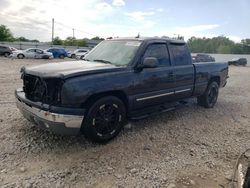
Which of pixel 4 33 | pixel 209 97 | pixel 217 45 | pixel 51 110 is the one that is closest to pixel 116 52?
pixel 51 110

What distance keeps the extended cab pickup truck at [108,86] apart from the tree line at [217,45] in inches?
3218

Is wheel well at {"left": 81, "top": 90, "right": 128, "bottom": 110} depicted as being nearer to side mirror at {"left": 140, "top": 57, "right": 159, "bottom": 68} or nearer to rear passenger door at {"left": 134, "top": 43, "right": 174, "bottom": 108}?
rear passenger door at {"left": 134, "top": 43, "right": 174, "bottom": 108}

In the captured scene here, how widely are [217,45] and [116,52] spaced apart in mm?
97998

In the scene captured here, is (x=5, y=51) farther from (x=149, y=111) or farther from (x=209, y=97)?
(x=149, y=111)

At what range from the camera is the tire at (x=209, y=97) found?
739 cm

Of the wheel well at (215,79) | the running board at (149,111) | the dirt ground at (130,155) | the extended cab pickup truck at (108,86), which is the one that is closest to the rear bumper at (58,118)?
the extended cab pickup truck at (108,86)

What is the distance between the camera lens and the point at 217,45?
9594 centimetres

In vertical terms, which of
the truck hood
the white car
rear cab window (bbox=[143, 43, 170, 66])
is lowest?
the white car

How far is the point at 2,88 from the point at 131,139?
233 inches

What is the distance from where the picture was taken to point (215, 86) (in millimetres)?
7668

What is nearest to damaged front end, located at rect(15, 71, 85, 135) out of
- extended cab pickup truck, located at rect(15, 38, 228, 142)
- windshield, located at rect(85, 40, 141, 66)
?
extended cab pickup truck, located at rect(15, 38, 228, 142)

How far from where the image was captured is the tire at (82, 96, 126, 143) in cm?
422

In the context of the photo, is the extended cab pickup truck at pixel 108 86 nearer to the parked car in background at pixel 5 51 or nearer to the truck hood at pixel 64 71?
the truck hood at pixel 64 71

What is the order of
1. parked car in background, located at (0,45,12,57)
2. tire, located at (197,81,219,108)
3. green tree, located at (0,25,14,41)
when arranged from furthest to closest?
green tree, located at (0,25,14,41), parked car in background, located at (0,45,12,57), tire, located at (197,81,219,108)
